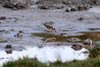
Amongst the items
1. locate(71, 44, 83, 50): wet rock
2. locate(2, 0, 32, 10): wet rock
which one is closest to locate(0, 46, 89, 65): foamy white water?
locate(71, 44, 83, 50): wet rock

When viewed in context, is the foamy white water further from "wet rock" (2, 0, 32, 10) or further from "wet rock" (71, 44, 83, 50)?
"wet rock" (2, 0, 32, 10)

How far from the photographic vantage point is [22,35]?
20.5m

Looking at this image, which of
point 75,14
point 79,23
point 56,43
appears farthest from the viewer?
point 75,14

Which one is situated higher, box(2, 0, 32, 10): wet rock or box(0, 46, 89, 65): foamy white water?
box(0, 46, 89, 65): foamy white water

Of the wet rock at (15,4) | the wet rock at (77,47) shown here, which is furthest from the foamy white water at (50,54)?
the wet rock at (15,4)

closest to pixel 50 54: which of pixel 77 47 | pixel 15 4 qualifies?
pixel 77 47

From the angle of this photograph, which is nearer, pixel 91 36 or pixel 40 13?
pixel 91 36

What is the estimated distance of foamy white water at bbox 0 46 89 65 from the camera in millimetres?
14202

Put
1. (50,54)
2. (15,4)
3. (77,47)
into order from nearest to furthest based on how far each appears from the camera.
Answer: (50,54) → (77,47) → (15,4)

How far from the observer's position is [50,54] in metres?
15.3

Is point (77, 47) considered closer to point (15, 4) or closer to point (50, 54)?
point (50, 54)

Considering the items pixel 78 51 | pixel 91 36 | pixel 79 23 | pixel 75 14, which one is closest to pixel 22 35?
pixel 91 36

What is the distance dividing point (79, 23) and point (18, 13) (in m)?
6.84

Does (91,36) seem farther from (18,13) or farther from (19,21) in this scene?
(18,13)
